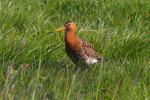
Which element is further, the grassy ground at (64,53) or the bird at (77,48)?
the bird at (77,48)

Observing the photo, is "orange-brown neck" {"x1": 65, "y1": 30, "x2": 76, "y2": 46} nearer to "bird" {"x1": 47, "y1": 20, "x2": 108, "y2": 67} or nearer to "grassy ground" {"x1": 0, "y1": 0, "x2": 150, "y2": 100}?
"bird" {"x1": 47, "y1": 20, "x2": 108, "y2": 67}

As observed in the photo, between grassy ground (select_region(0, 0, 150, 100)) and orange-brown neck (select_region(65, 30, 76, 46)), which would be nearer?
grassy ground (select_region(0, 0, 150, 100))

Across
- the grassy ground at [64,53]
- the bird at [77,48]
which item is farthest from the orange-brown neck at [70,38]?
the grassy ground at [64,53]

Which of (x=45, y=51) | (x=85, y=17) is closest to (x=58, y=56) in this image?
Result: (x=45, y=51)

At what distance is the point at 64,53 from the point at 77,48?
0.86 ft

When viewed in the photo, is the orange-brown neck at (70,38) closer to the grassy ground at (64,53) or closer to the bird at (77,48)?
the bird at (77,48)

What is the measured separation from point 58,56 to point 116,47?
1130mm

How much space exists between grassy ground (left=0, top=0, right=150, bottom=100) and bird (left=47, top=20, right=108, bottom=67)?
0.13 meters

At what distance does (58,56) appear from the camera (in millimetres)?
4363

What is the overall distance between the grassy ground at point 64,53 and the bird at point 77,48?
13 centimetres

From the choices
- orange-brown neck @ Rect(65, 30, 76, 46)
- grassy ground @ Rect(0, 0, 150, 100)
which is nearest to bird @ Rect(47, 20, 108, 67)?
orange-brown neck @ Rect(65, 30, 76, 46)

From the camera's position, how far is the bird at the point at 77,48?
15.1 feet

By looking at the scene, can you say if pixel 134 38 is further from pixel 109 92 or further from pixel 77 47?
pixel 109 92

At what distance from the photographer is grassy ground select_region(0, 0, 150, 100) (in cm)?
301
